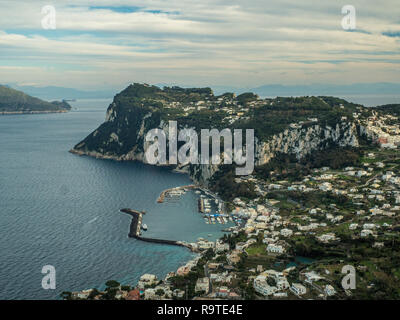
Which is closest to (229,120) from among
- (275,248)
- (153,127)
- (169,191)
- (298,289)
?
(153,127)

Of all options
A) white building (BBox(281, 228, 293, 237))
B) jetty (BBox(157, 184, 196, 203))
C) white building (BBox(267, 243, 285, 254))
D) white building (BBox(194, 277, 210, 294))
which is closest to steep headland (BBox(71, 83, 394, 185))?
jetty (BBox(157, 184, 196, 203))

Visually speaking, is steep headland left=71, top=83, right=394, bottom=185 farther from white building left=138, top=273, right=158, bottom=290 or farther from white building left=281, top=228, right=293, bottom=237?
white building left=138, top=273, right=158, bottom=290

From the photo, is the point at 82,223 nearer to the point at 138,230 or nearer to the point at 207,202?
the point at 138,230

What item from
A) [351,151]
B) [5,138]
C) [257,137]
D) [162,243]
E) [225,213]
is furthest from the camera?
[5,138]

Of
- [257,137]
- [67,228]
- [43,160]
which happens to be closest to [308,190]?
[257,137]

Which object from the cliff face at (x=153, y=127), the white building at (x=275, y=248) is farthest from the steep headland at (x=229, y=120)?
the white building at (x=275, y=248)

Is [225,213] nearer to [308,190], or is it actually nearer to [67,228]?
[308,190]
